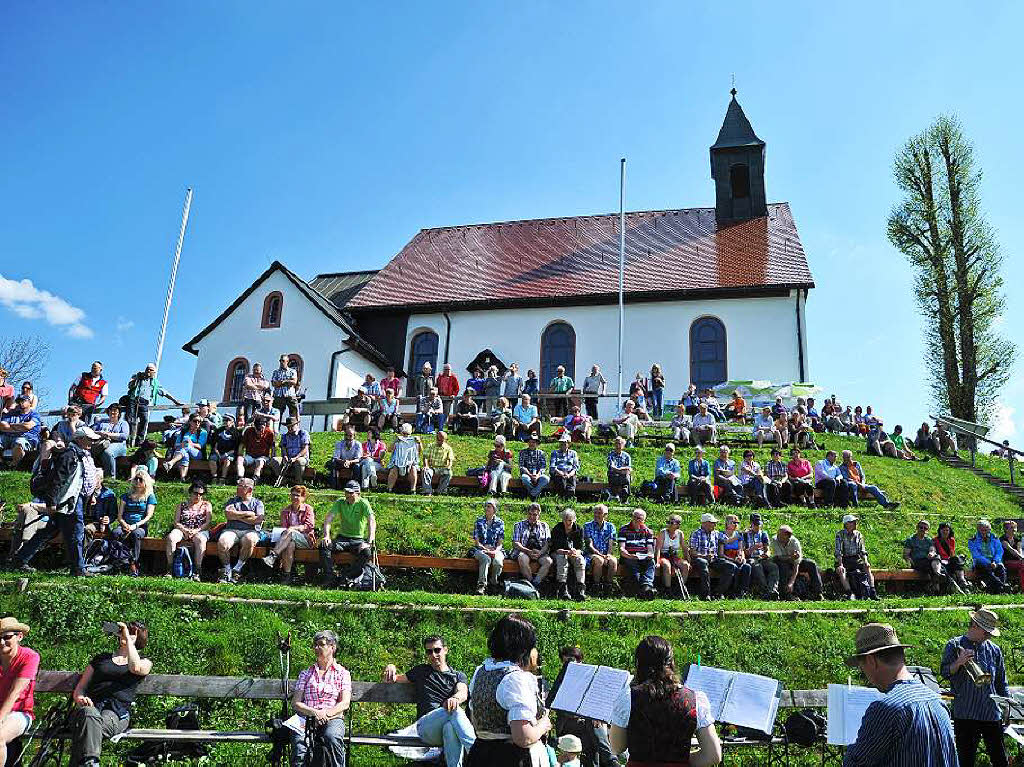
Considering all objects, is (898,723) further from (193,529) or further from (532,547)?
(193,529)

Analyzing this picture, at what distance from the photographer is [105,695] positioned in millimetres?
6426

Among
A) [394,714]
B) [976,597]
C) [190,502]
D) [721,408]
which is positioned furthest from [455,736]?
[721,408]

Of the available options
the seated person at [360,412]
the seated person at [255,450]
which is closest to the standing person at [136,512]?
the seated person at [255,450]

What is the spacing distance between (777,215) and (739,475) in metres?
20.1

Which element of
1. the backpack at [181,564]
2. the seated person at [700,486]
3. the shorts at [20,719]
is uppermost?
the seated person at [700,486]

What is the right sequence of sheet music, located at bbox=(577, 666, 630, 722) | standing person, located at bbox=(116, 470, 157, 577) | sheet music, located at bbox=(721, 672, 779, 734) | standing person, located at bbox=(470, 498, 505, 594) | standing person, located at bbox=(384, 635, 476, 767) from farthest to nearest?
standing person, located at bbox=(470, 498, 505, 594)
standing person, located at bbox=(116, 470, 157, 577)
standing person, located at bbox=(384, 635, 476, 767)
sheet music, located at bbox=(721, 672, 779, 734)
sheet music, located at bbox=(577, 666, 630, 722)

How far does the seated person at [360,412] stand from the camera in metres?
19.7

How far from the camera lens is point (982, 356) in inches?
1238

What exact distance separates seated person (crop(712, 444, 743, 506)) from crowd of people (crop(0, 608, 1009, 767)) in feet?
27.2

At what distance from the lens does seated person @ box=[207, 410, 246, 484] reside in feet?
48.3

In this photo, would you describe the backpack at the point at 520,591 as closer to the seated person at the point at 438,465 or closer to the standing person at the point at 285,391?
the seated person at the point at 438,465

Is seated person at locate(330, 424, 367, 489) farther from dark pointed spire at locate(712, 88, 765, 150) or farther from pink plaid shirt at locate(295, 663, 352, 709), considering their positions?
dark pointed spire at locate(712, 88, 765, 150)

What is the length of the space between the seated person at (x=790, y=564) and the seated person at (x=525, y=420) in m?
8.32

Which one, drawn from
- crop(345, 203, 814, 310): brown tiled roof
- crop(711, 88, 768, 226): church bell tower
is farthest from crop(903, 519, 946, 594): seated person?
crop(711, 88, 768, 226): church bell tower
